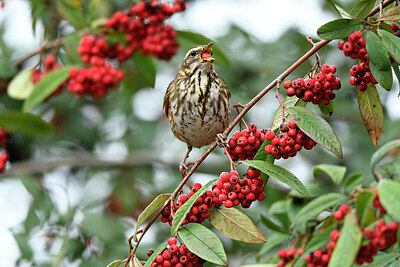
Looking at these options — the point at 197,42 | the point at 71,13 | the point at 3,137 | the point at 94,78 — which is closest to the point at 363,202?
the point at 197,42

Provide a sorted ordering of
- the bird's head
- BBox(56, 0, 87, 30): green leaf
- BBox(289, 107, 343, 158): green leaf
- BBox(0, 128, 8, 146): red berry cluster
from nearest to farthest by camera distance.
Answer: BBox(289, 107, 343, 158): green leaf → the bird's head → BBox(56, 0, 87, 30): green leaf → BBox(0, 128, 8, 146): red berry cluster

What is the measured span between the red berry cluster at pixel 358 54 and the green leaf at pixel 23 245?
2.59m

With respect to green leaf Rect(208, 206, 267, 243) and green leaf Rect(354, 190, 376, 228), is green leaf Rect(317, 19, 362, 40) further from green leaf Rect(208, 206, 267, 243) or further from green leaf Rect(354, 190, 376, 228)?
green leaf Rect(208, 206, 267, 243)

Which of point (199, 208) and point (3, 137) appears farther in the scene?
point (3, 137)

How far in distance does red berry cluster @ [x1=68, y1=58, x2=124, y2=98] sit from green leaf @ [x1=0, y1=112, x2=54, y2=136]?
342 mm

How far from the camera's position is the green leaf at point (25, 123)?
377 centimetres

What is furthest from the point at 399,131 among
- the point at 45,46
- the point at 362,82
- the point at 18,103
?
the point at 18,103

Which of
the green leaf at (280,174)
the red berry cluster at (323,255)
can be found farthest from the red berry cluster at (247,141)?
the red berry cluster at (323,255)

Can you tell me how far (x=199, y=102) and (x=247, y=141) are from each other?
3.93 feet

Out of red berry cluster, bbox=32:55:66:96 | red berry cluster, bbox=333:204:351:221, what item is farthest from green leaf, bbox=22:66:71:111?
red berry cluster, bbox=333:204:351:221

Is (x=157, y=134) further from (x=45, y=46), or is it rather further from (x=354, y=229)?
(x=354, y=229)

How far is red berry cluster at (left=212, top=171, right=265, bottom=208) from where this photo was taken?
192 centimetres

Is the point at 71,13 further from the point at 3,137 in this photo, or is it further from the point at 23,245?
the point at 23,245

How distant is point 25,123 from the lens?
3.82 metres
